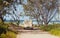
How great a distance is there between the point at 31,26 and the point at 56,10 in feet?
7.39

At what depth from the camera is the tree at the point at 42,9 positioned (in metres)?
15.1

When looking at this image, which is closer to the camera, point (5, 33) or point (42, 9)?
point (5, 33)

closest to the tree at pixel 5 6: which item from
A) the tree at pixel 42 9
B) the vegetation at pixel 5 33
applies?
the vegetation at pixel 5 33

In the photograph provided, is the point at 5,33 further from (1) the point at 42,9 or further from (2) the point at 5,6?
(1) the point at 42,9

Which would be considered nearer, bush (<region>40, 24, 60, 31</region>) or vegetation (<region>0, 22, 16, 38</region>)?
vegetation (<region>0, 22, 16, 38</region>)

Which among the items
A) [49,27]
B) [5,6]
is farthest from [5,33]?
[49,27]

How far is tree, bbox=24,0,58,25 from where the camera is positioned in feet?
49.6

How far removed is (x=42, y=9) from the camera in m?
15.2

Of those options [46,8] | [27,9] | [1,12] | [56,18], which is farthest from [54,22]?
[1,12]

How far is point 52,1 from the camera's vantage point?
600 inches

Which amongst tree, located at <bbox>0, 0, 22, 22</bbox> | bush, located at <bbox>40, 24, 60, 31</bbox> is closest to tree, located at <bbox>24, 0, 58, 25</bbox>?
bush, located at <bbox>40, 24, 60, 31</bbox>

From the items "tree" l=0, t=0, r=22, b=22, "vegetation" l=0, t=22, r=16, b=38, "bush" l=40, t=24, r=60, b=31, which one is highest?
"tree" l=0, t=0, r=22, b=22

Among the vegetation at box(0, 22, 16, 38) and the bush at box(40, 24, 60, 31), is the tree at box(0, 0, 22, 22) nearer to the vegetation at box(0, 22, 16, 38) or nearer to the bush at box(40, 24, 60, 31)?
the vegetation at box(0, 22, 16, 38)

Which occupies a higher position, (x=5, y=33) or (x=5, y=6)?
(x=5, y=6)
